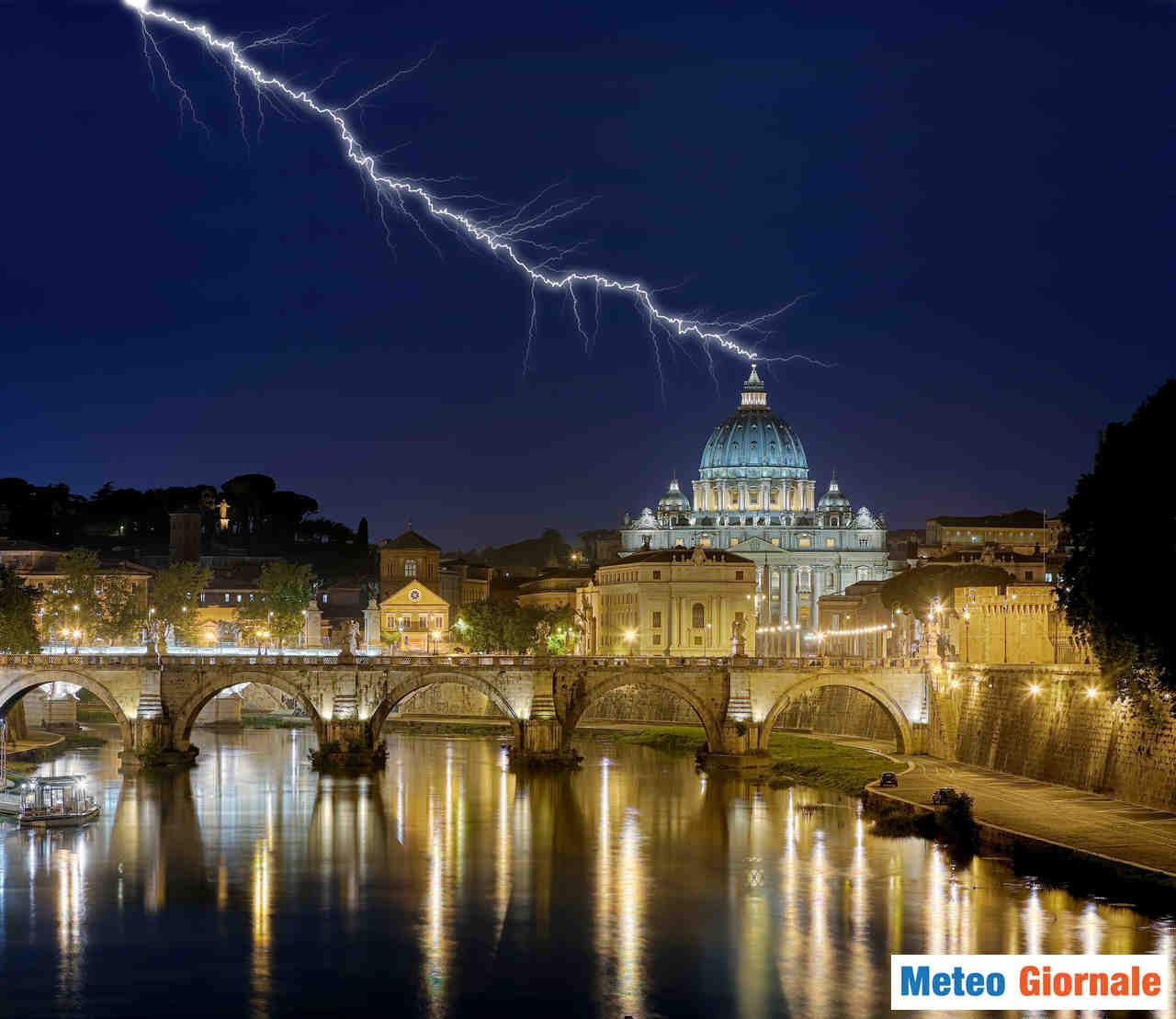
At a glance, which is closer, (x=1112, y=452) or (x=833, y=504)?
(x=1112, y=452)

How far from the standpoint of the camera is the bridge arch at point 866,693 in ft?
247

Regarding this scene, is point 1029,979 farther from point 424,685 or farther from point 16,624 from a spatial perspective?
point 16,624

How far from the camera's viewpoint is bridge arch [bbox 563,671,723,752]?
77.7 metres

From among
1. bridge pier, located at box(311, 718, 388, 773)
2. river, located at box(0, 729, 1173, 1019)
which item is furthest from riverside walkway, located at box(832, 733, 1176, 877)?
bridge pier, located at box(311, 718, 388, 773)

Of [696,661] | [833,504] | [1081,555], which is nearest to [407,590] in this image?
[696,661]

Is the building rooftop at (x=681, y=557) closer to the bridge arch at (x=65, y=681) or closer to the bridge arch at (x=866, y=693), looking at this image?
the bridge arch at (x=866, y=693)

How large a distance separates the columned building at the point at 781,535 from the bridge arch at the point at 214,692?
98.6m

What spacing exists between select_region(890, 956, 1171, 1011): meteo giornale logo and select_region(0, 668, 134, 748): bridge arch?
44.3 metres

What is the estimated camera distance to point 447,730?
97.2 m

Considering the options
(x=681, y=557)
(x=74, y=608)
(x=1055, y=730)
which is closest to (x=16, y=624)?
(x=74, y=608)

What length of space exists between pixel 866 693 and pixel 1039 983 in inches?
1563

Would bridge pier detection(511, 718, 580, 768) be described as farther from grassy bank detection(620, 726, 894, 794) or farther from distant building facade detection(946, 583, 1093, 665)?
distant building facade detection(946, 583, 1093, 665)

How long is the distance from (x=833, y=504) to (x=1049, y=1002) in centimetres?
15873

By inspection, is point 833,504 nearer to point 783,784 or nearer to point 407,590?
point 407,590
